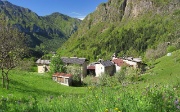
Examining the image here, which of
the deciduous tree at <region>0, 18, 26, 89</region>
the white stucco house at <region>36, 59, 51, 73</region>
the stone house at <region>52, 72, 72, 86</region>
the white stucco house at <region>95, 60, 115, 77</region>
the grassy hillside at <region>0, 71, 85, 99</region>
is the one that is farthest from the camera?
the white stucco house at <region>36, 59, 51, 73</region>

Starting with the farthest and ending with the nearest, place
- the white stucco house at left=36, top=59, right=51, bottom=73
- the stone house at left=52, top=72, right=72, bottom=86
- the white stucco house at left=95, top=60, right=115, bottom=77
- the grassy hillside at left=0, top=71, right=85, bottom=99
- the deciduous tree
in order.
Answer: the white stucco house at left=36, top=59, right=51, bottom=73
the white stucco house at left=95, top=60, right=115, bottom=77
the stone house at left=52, top=72, right=72, bottom=86
the grassy hillside at left=0, top=71, right=85, bottom=99
the deciduous tree

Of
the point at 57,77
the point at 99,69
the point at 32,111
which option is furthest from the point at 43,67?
the point at 32,111

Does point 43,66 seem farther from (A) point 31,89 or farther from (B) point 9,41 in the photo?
(B) point 9,41

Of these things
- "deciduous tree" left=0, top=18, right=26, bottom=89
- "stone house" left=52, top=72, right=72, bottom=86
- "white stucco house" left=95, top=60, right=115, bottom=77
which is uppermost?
"deciduous tree" left=0, top=18, right=26, bottom=89

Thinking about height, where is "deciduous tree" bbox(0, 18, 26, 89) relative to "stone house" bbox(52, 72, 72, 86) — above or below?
above

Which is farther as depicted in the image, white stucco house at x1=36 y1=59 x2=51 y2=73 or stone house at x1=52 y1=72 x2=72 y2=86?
white stucco house at x1=36 y1=59 x2=51 y2=73

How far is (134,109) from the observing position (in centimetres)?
648

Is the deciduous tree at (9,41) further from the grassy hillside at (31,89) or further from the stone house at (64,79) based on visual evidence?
the stone house at (64,79)

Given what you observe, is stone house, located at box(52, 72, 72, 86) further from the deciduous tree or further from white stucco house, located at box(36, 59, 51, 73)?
white stucco house, located at box(36, 59, 51, 73)

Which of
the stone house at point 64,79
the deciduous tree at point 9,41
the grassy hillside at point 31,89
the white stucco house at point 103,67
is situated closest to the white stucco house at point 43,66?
the white stucco house at point 103,67

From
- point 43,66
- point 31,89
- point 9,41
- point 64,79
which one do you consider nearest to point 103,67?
point 43,66

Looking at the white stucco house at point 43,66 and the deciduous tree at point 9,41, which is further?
the white stucco house at point 43,66

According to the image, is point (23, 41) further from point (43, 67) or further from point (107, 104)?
point (43, 67)

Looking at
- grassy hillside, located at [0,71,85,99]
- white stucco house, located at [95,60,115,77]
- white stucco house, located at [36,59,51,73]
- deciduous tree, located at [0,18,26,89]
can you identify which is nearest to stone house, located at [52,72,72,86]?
grassy hillside, located at [0,71,85,99]
